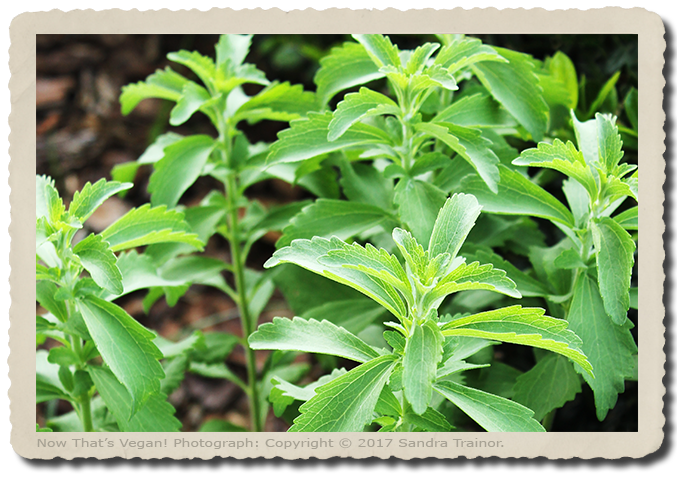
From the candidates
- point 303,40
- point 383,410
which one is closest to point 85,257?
point 383,410

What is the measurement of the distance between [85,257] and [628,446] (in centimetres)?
74

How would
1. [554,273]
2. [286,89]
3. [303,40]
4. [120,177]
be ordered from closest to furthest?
[554,273] < [286,89] < [120,177] < [303,40]

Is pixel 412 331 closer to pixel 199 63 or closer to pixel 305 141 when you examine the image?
pixel 305 141

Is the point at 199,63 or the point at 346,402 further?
the point at 199,63

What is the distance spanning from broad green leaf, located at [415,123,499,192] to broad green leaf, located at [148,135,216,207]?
38 cm

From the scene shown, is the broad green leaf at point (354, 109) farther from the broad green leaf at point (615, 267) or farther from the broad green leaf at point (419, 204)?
the broad green leaf at point (615, 267)

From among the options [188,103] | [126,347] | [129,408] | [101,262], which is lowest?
[129,408]

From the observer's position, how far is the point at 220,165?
→ 1080mm

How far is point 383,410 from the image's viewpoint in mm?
752

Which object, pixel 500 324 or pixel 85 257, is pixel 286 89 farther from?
pixel 500 324

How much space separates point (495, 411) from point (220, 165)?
2.06 ft

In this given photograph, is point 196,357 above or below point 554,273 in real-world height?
below

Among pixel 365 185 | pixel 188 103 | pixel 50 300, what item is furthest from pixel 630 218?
pixel 50 300

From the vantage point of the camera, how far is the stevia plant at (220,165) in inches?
39.5
